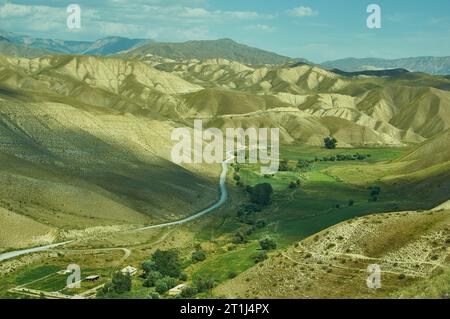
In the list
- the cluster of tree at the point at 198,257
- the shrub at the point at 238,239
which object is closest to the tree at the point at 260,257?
the cluster of tree at the point at 198,257

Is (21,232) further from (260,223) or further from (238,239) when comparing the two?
(260,223)

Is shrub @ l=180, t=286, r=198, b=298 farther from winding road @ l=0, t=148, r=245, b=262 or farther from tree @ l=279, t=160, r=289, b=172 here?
tree @ l=279, t=160, r=289, b=172

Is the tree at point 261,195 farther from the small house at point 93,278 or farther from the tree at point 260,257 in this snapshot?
the small house at point 93,278

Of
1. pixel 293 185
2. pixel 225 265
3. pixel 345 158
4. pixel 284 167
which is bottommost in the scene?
pixel 345 158

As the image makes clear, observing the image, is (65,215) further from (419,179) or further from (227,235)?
(419,179)

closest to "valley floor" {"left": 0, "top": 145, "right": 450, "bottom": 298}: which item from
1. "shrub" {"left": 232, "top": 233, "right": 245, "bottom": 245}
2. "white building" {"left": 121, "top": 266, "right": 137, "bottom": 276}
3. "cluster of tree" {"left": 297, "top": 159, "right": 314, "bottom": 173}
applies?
A: "shrub" {"left": 232, "top": 233, "right": 245, "bottom": 245}

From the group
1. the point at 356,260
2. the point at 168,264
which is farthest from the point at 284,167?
the point at 356,260
